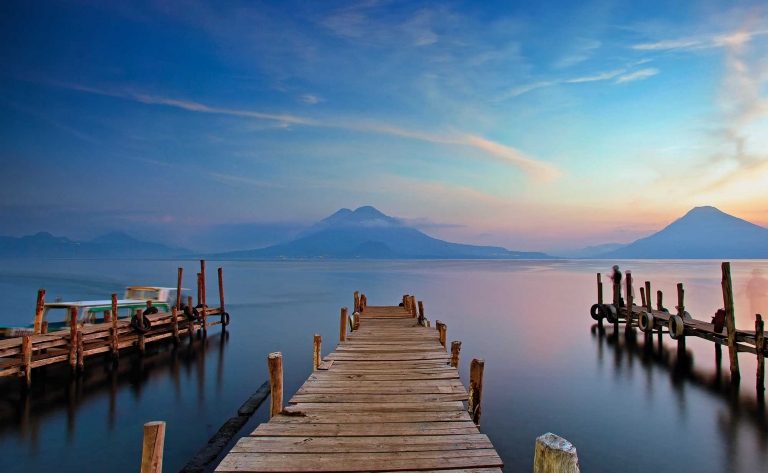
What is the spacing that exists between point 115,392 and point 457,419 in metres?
13.7

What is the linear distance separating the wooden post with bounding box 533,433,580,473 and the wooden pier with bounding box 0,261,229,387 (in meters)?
16.5

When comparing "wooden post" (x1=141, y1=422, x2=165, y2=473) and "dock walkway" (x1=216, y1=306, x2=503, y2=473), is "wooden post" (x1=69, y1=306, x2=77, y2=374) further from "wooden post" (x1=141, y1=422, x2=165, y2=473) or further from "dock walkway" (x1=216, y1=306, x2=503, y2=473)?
"wooden post" (x1=141, y1=422, x2=165, y2=473)

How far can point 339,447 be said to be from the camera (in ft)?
→ 19.3

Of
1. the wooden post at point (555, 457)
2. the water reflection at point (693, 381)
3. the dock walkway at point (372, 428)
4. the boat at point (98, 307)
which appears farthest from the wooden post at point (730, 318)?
the boat at point (98, 307)

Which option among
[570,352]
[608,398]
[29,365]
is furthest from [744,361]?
[29,365]

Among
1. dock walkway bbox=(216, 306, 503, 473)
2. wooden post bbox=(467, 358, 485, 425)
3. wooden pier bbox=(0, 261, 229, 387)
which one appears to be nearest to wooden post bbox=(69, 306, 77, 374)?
wooden pier bbox=(0, 261, 229, 387)

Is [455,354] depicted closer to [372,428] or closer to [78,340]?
[372,428]

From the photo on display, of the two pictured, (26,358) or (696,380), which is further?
(696,380)

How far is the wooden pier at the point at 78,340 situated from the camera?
13789mm

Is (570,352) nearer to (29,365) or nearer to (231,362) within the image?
(231,362)

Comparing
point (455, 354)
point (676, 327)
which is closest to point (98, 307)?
point (455, 354)

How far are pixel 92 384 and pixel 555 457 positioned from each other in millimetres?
17358

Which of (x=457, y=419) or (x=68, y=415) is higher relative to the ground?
(x=457, y=419)

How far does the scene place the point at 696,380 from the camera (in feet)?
55.3
